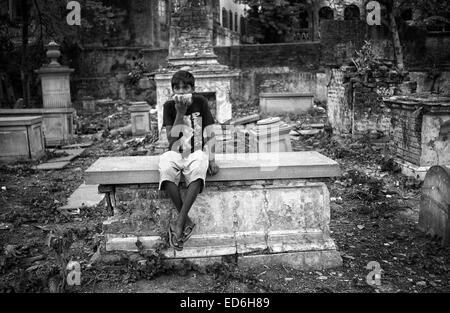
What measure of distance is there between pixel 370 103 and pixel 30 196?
24.6ft

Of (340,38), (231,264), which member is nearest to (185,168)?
(231,264)

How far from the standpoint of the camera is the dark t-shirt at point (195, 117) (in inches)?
154

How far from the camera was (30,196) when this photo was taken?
6.65m

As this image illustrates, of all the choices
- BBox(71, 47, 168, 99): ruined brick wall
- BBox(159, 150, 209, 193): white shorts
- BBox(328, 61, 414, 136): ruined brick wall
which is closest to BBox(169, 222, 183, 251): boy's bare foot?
BBox(159, 150, 209, 193): white shorts

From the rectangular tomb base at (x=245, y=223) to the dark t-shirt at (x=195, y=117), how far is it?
1.49 feet

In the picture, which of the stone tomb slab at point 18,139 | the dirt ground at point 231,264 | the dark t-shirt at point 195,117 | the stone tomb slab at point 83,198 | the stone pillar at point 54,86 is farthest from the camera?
the stone pillar at point 54,86

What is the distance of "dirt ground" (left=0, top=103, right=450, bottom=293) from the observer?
11.5 ft

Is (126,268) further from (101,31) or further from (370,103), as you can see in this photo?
(101,31)

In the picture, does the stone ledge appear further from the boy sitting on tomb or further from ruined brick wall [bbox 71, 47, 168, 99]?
ruined brick wall [bbox 71, 47, 168, 99]

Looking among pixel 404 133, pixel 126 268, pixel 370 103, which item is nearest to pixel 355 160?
pixel 404 133

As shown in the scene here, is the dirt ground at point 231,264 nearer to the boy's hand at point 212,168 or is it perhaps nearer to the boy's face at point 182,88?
the boy's hand at point 212,168

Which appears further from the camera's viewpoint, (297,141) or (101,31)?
(101,31)

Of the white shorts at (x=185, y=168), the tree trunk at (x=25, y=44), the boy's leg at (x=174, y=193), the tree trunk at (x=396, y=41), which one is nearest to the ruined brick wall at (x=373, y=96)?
the white shorts at (x=185, y=168)

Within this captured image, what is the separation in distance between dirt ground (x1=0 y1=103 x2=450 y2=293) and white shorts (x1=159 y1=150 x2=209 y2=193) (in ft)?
2.46
